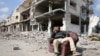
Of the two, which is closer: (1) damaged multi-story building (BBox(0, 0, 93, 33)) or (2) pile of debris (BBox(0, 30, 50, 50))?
(2) pile of debris (BBox(0, 30, 50, 50))

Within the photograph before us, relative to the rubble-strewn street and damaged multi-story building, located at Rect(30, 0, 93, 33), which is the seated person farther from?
damaged multi-story building, located at Rect(30, 0, 93, 33)

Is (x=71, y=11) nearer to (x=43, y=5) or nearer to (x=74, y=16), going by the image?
(x=74, y=16)

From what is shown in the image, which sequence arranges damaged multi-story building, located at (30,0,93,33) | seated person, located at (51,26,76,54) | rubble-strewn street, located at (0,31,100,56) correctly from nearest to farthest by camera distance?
seated person, located at (51,26,76,54) < rubble-strewn street, located at (0,31,100,56) < damaged multi-story building, located at (30,0,93,33)

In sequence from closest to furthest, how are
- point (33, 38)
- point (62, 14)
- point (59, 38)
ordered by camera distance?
point (59, 38), point (33, 38), point (62, 14)

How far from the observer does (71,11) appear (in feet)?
97.2

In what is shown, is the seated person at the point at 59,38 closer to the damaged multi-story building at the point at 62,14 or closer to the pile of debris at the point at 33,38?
the pile of debris at the point at 33,38

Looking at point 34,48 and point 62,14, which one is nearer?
point 34,48

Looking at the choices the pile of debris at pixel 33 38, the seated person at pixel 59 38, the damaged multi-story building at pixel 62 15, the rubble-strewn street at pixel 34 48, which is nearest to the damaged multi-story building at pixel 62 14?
the damaged multi-story building at pixel 62 15

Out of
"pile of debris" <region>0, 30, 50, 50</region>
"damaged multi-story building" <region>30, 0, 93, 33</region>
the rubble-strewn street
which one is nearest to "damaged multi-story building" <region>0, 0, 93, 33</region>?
"damaged multi-story building" <region>30, 0, 93, 33</region>

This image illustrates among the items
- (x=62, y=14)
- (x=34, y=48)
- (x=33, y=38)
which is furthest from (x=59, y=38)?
(x=62, y=14)

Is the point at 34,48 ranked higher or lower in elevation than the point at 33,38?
lower

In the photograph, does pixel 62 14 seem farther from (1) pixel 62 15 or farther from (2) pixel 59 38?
(2) pixel 59 38

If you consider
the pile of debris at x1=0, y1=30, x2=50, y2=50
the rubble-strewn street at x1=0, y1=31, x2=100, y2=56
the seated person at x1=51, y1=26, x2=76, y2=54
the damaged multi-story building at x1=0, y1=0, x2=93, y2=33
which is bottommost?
the rubble-strewn street at x1=0, y1=31, x2=100, y2=56

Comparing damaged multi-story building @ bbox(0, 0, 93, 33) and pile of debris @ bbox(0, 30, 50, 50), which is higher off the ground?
damaged multi-story building @ bbox(0, 0, 93, 33)
